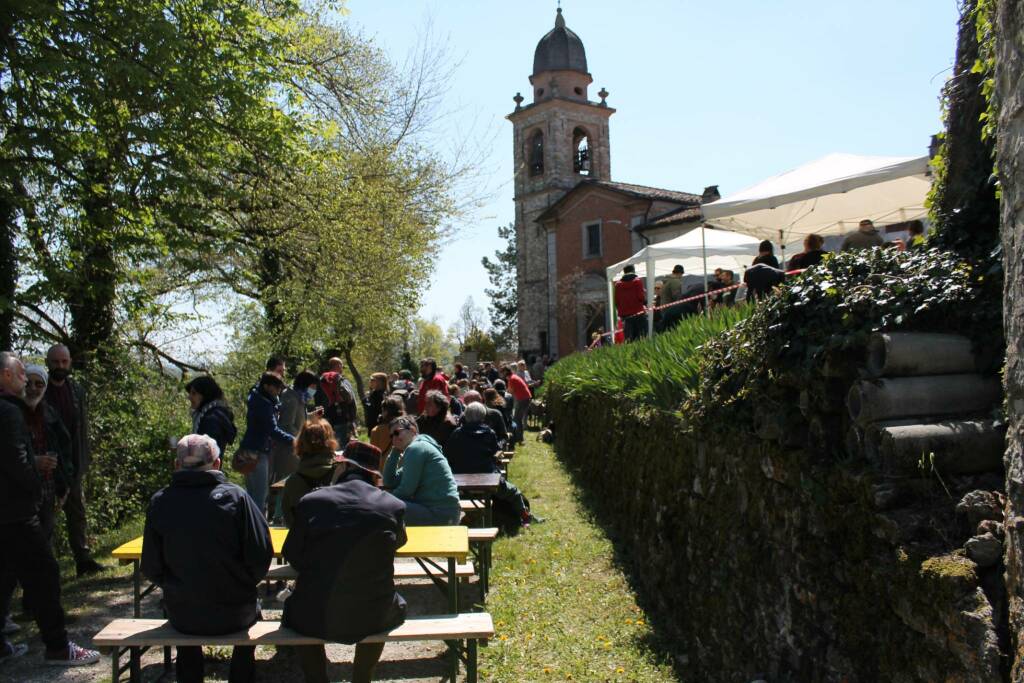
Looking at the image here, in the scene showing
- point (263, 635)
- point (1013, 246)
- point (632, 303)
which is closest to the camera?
point (1013, 246)

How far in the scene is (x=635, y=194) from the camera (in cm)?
4000

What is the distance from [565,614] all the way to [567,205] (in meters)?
38.0

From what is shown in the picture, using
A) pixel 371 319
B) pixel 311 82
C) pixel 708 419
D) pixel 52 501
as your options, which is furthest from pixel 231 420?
pixel 371 319

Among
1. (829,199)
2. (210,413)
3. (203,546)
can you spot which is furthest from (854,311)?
(829,199)

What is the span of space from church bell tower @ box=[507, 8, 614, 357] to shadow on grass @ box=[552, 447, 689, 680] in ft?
110

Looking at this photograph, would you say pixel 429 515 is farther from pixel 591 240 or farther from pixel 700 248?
pixel 591 240

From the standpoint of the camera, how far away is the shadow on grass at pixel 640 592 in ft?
18.1

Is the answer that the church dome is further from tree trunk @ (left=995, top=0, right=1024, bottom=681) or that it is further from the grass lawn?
tree trunk @ (left=995, top=0, right=1024, bottom=681)

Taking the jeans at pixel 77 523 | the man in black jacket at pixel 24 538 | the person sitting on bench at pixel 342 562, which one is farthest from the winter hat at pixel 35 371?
the person sitting on bench at pixel 342 562

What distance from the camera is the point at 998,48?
280 centimetres

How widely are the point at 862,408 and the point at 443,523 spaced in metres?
3.97

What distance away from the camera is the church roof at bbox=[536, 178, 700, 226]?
3994 centimetres

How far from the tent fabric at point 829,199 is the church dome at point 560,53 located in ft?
113

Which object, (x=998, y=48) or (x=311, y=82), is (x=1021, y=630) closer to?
(x=998, y=48)
